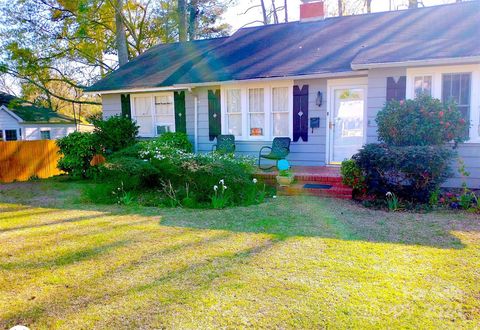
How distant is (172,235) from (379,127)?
4.51 metres

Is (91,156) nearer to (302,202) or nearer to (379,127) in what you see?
(302,202)

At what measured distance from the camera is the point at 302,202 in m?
6.41

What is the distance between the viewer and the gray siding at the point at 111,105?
11245 millimetres

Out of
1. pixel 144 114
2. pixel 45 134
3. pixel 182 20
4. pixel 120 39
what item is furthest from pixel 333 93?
pixel 45 134

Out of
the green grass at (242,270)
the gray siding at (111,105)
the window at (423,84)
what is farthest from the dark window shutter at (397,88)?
the gray siding at (111,105)

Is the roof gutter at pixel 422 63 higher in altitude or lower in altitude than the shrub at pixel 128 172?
higher

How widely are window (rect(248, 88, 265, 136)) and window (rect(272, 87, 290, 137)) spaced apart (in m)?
0.30

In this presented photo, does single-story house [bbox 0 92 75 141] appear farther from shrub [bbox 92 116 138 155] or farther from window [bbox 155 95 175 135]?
shrub [bbox 92 116 138 155]

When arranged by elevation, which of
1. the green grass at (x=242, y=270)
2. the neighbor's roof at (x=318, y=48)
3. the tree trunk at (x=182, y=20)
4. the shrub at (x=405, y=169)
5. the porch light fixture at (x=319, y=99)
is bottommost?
the green grass at (x=242, y=270)

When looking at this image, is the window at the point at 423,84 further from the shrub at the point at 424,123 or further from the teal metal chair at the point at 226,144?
the teal metal chair at the point at 226,144

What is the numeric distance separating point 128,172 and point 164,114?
155 inches

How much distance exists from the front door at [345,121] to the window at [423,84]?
124 centimetres

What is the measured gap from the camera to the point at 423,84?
7191mm

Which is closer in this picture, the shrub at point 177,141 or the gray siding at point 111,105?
the shrub at point 177,141
